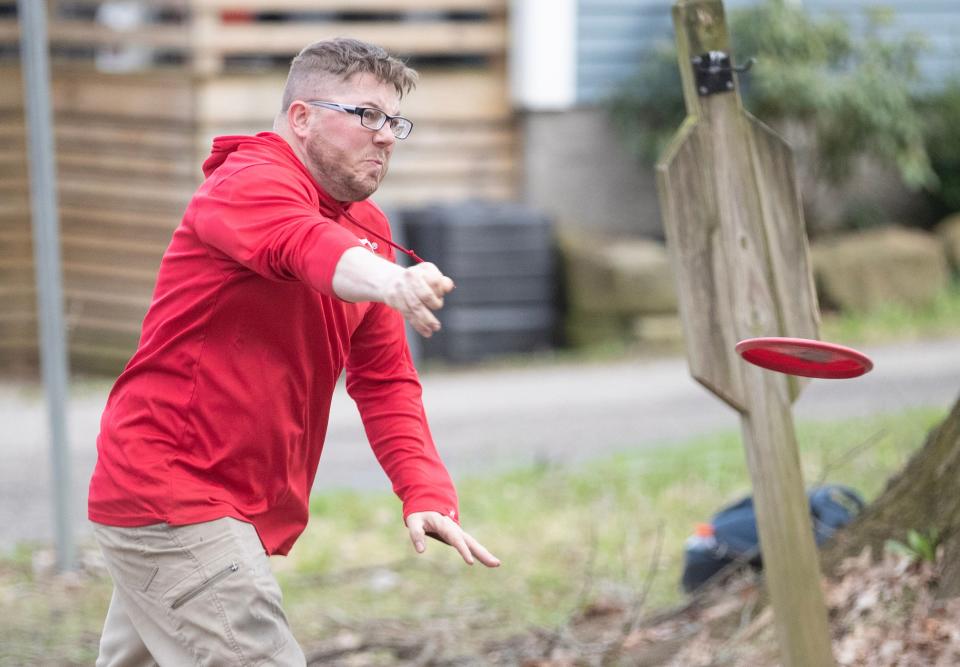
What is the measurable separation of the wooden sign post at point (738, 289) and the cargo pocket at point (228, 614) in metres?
1.20

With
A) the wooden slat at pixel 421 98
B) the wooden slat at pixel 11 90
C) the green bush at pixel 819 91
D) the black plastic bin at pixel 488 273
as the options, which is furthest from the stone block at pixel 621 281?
the wooden slat at pixel 11 90

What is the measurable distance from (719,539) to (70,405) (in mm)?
5762

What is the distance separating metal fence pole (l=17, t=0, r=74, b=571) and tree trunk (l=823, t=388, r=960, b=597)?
10.7ft

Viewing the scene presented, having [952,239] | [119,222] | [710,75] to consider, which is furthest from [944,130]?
[710,75]

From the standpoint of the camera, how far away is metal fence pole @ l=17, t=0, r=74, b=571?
594 cm

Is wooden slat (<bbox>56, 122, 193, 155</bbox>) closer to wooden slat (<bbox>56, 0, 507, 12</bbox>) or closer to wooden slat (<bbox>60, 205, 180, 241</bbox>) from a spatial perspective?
wooden slat (<bbox>60, 205, 180, 241</bbox>)

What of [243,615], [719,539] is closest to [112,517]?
[243,615]

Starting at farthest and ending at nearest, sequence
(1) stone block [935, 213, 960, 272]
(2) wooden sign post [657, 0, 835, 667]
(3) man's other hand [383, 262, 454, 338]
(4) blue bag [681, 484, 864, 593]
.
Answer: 1. (1) stone block [935, 213, 960, 272]
2. (4) blue bag [681, 484, 864, 593]
3. (2) wooden sign post [657, 0, 835, 667]
4. (3) man's other hand [383, 262, 454, 338]

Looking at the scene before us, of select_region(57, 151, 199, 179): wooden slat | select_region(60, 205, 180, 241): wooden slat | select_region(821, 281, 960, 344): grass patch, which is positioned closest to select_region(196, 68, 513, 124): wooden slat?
select_region(57, 151, 199, 179): wooden slat

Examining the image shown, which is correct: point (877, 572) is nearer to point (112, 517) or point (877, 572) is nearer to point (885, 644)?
point (885, 644)

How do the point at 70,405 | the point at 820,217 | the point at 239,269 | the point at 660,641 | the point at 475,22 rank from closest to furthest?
the point at 239,269, the point at 660,641, the point at 70,405, the point at 475,22, the point at 820,217

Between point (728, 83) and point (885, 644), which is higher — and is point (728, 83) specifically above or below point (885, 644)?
above

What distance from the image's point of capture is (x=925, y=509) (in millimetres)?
4133

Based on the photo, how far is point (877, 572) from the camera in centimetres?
411
